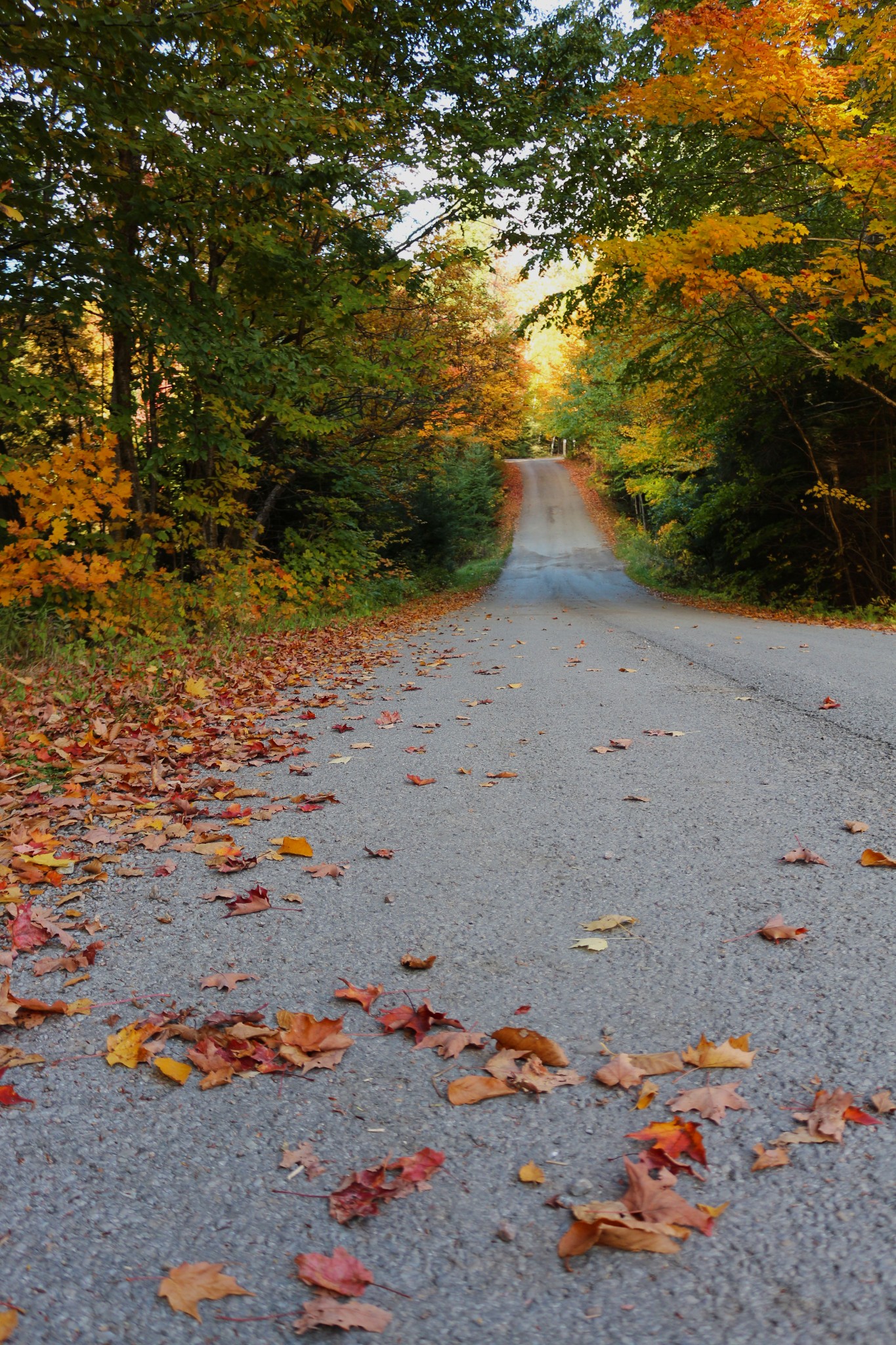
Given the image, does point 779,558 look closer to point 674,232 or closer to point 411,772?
point 674,232

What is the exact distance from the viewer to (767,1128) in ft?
5.83

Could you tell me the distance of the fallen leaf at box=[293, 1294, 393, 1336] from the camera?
139 centimetres

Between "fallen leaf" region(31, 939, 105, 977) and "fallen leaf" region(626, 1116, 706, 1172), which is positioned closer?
"fallen leaf" region(626, 1116, 706, 1172)

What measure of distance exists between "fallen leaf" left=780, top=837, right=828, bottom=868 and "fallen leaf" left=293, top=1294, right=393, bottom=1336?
2.23m

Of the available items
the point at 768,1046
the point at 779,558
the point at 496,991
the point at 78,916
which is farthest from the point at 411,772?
the point at 779,558

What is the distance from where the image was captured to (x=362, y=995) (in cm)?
238

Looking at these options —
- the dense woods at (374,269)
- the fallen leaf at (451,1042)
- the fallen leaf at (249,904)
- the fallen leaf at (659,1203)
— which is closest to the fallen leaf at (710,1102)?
the fallen leaf at (659,1203)

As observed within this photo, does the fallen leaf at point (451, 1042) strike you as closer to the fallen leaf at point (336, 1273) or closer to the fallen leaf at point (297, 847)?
the fallen leaf at point (336, 1273)

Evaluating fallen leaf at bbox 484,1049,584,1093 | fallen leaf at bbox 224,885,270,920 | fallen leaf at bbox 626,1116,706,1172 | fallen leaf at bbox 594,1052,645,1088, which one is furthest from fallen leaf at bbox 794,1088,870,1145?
fallen leaf at bbox 224,885,270,920

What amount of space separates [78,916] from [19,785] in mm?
1719

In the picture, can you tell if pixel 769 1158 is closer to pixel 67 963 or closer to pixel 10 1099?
pixel 10 1099

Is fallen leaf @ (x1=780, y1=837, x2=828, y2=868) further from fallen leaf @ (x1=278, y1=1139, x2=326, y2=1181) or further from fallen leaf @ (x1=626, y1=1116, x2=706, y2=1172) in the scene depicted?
fallen leaf @ (x1=278, y1=1139, x2=326, y2=1181)

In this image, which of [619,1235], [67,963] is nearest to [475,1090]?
[619,1235]

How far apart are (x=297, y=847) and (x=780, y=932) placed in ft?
6.18
